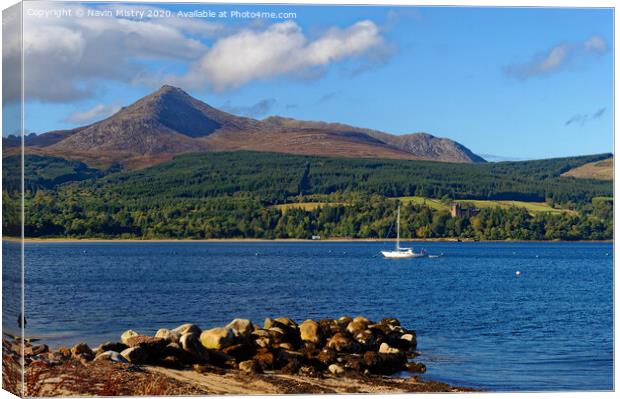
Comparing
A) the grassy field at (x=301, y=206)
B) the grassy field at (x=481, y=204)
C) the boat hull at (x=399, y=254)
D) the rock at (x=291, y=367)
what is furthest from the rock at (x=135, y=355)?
the boat hull at (x=399, y=254)

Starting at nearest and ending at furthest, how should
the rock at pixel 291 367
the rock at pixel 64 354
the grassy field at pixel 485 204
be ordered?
the rock at pixel 64 354 < the rock at pixel 291 367 < the grassy field at pixel 485 204

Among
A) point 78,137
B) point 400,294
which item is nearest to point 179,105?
point 78,137

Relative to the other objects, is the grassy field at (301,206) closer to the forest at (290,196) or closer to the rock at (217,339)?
the forest at (290,196)

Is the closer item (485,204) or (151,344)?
(151,344)

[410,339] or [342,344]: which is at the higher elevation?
[342,344]

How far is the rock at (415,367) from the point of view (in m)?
17.3

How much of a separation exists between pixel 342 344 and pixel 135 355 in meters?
4.20

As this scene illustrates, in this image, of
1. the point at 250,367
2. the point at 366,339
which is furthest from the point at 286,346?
the point at 250,367

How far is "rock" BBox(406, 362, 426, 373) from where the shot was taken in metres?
17.3

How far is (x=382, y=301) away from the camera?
102ft

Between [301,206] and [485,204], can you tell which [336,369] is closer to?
[301,206]

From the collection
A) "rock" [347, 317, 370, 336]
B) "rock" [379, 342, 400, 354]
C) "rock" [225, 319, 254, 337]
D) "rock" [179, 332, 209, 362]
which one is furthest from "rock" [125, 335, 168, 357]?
"rock" [347, 317, 370, 336]

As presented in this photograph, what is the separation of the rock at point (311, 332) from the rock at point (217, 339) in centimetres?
189

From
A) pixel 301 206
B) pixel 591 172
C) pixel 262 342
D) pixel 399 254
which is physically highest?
pixel 591 172
